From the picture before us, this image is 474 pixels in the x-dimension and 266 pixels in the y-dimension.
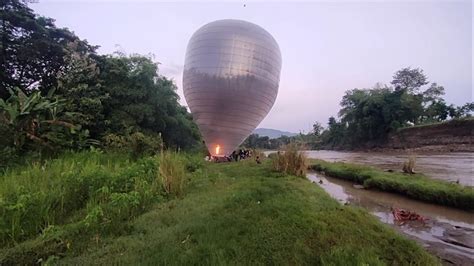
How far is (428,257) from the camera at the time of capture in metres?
3.01

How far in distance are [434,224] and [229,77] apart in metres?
8.21

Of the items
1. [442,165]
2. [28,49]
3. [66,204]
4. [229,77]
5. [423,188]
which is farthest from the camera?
[442,165]

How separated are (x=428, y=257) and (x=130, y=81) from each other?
11.9 metres

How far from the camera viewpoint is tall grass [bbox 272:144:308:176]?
26.2ft

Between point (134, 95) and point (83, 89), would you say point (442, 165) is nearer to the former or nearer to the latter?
point (134, 95)

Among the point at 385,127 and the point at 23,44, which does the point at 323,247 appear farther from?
the point at 385,127

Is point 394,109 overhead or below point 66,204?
overhead

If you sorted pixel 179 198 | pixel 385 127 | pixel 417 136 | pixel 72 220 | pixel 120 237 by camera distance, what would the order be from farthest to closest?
pixel 385 127 → pixel 417 136 → pixel 179 198 → pixel 72 220 → pixel 120 237

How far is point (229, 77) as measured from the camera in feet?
38.3

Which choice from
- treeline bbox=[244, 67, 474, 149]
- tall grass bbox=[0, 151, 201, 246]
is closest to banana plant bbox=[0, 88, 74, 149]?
tall grass bbox=[0, 151, 201, 246]

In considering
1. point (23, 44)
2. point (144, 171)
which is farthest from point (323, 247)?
point (23, 44)

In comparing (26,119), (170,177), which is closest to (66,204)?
(170,177)

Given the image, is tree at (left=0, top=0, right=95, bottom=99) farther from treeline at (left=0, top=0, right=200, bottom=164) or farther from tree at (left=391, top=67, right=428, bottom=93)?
tree at (left=391, top=67, right=428, bottom=93)

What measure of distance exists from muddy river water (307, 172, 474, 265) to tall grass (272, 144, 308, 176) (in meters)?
1.35
